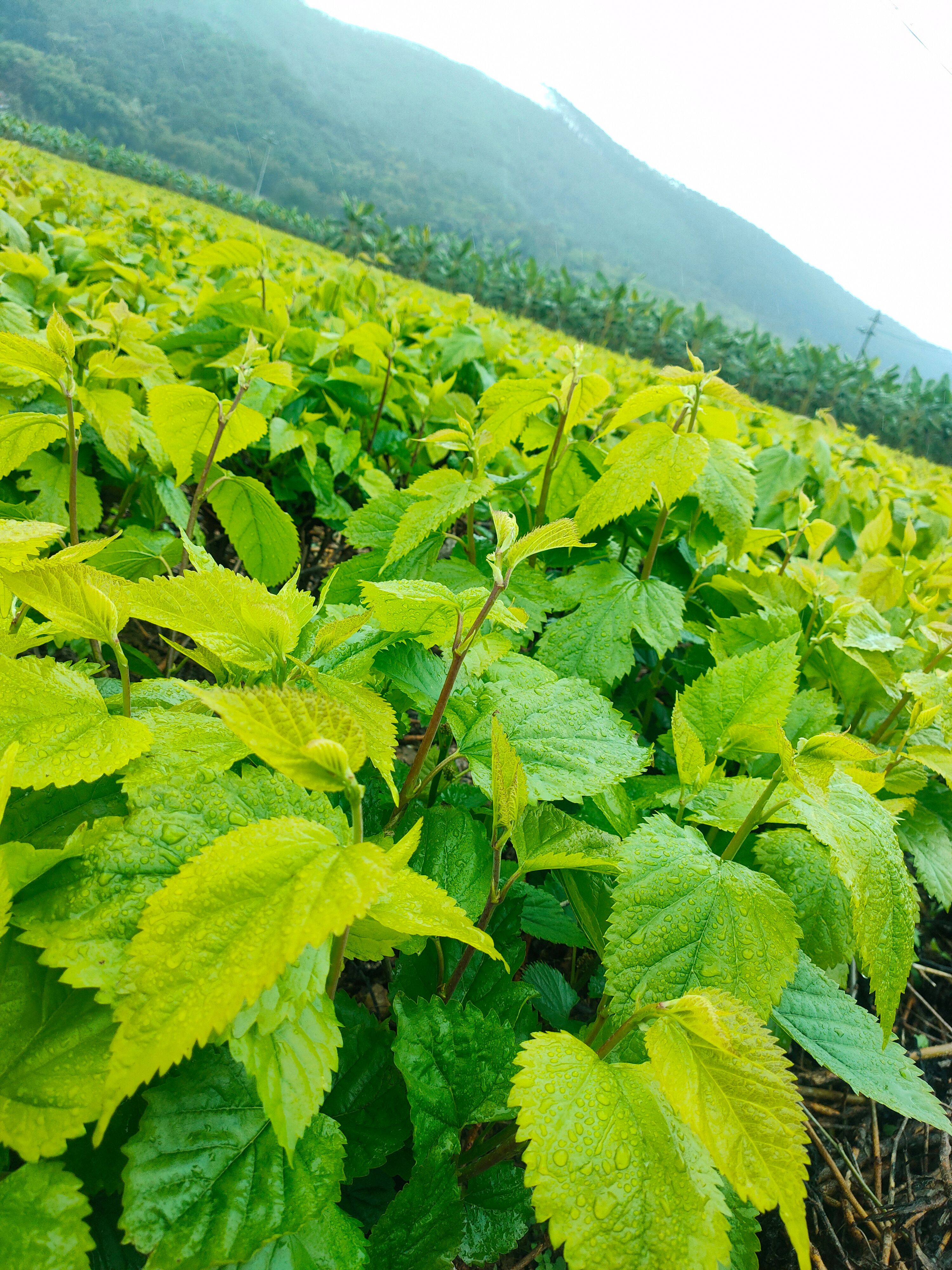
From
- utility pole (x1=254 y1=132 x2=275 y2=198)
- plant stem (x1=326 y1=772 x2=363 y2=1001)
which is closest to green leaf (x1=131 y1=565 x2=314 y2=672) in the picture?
plant stem (x1=326 y1=772 x2=363 y2=1001)

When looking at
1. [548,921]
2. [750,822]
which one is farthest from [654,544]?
[548,921]

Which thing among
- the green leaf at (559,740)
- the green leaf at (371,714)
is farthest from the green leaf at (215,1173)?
the green leaf at (559,740)

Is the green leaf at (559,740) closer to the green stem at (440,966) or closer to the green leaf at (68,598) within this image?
the green stem at (440,966)

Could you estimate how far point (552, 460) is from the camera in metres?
1.61

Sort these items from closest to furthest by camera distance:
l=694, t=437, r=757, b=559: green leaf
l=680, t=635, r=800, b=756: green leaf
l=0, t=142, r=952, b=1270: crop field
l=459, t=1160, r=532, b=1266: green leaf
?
l=0, t=142, r=952, b=1270: crop field → l=459, t=1160, r=532, b=1266: green leaf → l=680, t=635, r=800, b=756: green leaf → l=694, t=437, r=757, b=559: green leaf

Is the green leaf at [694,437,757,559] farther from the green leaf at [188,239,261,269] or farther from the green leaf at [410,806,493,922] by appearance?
the green leaf at [188,239,261,269]

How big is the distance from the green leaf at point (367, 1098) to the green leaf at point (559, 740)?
0.35 metres

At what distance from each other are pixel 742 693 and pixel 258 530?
1.12 m

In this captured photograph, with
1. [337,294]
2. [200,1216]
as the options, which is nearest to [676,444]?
[200,1216]

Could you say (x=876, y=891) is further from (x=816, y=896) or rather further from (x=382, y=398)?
(x=382, y=398)

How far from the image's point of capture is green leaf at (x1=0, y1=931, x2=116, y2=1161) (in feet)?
1.84

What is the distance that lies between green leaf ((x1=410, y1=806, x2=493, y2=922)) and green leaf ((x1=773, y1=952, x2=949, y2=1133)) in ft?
1.55

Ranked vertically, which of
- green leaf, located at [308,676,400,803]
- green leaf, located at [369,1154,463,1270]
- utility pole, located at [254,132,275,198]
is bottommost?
green leaf, located at [369,1154,463,1270]

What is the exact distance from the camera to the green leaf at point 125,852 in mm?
587
